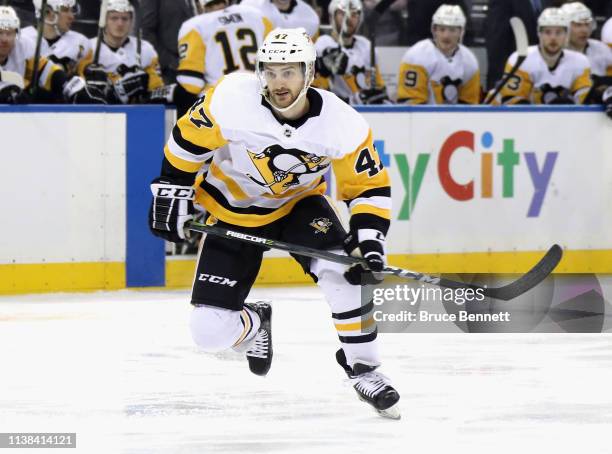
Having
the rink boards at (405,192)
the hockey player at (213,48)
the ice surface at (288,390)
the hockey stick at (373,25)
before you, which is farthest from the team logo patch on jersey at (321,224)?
the hockey stick at (373,25)

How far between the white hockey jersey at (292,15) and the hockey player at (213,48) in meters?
0.39

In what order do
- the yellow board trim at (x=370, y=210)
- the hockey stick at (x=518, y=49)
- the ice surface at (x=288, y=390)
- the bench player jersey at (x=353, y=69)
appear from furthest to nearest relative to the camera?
1. the hockey stick at (x=518, y=49)
2. the bench player jersey at (x=353, y=69)
3. the yellow board trim at (x=370, y=210)
4. the ice surface at (x=288, y=390)

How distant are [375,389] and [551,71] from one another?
404 centimetres

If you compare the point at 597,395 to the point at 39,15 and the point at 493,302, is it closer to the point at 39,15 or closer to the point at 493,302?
the point at 493,302

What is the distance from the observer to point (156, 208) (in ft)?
12.8

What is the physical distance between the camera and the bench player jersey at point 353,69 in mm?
7121

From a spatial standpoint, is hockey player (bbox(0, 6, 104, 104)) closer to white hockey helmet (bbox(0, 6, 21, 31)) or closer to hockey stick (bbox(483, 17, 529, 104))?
white hockey helmet (bbox(0, 6, 21, 31))

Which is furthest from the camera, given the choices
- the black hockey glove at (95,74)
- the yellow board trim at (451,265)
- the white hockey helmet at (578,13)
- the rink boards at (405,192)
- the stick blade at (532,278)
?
the white hockey helmet at (578,13)

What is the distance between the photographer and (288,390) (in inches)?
163

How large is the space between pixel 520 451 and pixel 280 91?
3.72ft

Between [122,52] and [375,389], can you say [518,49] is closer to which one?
[122,52]

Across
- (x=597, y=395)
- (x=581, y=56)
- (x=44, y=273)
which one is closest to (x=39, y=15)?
(x=44, y=273)

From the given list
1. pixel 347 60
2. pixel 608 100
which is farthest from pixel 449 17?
pixel 608 100

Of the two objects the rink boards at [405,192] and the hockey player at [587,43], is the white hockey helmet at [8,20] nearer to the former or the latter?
the rink boards at [405,192]
